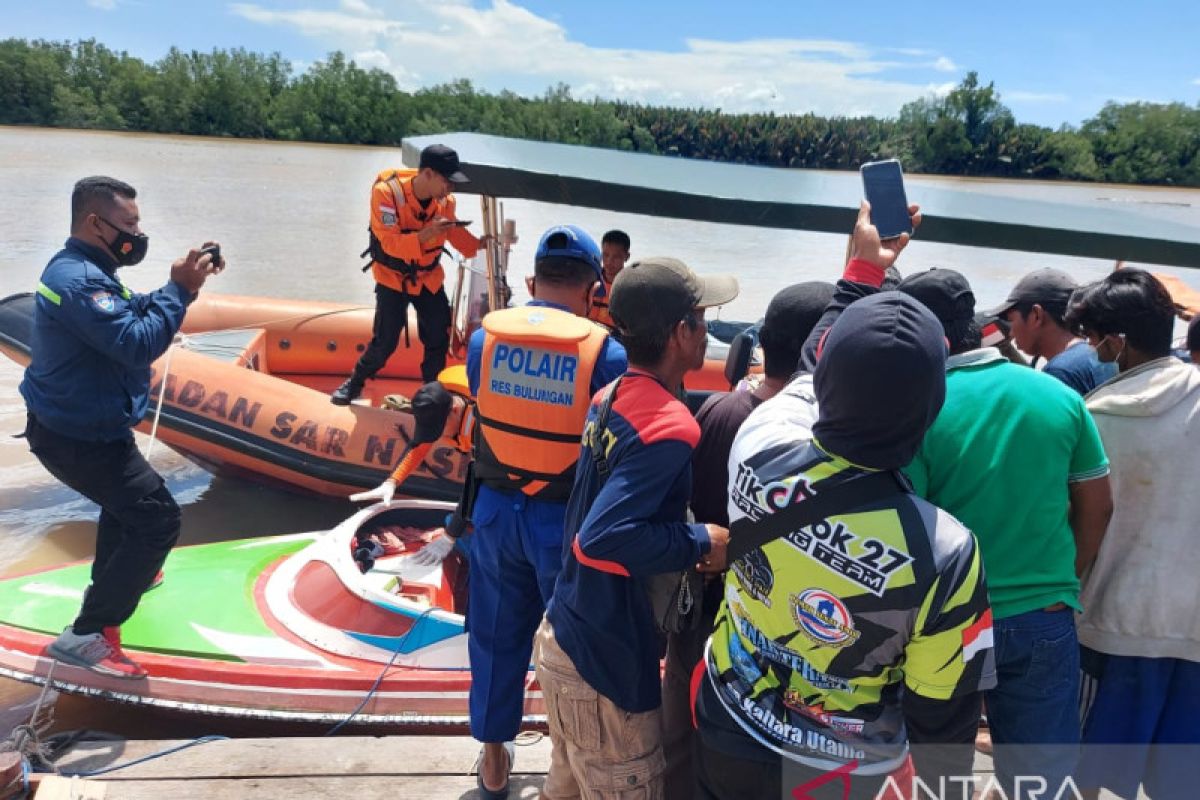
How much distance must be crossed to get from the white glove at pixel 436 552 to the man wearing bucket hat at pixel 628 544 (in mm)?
1769

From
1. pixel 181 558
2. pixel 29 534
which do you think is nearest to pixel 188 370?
pixel 29 534

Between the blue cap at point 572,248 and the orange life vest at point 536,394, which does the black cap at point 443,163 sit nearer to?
the blue cap at point 572,248

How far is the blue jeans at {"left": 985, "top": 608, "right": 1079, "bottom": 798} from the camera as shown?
1.56 m

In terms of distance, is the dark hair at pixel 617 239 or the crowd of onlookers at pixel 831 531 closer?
the crowd of onlookers at pixel 831 531

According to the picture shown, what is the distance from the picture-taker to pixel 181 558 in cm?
364

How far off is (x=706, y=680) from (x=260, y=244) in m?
16.1

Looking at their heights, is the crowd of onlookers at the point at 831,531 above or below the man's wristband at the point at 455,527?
above

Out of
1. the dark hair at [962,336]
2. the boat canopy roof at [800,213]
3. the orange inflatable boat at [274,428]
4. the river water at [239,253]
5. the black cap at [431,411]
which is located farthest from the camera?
the river water at [239,253]

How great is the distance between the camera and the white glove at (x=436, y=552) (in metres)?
3.38

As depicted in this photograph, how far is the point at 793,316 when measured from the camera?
1.70 meters

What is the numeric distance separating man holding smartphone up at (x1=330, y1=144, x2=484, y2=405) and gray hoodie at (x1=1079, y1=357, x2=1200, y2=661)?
343 cm

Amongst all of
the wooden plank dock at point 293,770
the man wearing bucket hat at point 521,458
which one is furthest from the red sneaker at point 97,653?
the man wearing bucket hat at point 521,458

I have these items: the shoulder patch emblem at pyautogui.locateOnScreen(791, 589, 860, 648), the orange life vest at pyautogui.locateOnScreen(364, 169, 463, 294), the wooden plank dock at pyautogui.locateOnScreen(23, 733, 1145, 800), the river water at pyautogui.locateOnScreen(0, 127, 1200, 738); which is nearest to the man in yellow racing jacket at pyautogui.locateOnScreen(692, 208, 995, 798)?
the shoulder patch emblem at pyautogui.locateOnScreen(791, 589, 860, 648)

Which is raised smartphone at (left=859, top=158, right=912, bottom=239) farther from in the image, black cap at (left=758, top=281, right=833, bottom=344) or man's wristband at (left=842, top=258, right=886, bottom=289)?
black cap at (left=758, top=281, right=833, bottom=344)
